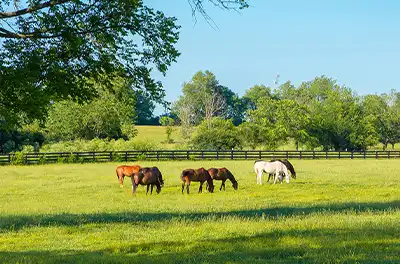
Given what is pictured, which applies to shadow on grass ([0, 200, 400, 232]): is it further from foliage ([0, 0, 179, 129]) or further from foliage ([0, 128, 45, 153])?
foliage ([0, 128, 45, 153])

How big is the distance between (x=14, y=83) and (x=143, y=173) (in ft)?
42.1

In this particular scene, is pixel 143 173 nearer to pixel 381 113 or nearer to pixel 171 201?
pixel 171 201

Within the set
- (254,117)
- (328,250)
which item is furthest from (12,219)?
(254,117)

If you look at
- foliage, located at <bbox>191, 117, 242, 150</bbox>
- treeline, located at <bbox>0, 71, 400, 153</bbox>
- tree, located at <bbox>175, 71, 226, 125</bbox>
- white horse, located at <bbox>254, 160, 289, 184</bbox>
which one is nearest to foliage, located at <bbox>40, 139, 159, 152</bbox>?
treeline, located at <bbox>0, 71, 400, 153</bbox>

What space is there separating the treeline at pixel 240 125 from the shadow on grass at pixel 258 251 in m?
32.4

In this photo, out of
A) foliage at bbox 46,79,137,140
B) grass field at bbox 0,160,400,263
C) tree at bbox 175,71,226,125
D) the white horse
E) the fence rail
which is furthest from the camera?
tree at bbox 175,71,226,125

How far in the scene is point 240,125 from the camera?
6744 centimetres

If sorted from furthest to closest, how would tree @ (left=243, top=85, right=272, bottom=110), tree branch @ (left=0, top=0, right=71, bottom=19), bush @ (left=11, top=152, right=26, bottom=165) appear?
1. tree @ (left=243, top=85, right=272, bottom=110)
2. bush @ (left=11, top=152, right=26, bottom=165)
3. tree branch @ (left=0, top=0, right=71, bottom=19)

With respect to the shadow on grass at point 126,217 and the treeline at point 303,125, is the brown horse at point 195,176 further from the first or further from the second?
the treeline at point 303,125

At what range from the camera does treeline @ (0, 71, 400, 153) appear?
54625mm

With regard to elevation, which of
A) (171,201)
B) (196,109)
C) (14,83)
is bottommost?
(171,201)

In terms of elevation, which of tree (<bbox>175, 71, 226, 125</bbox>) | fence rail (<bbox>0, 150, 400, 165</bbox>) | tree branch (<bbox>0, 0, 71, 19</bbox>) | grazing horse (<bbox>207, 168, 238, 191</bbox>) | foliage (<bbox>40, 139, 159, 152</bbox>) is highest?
tree (<bbox>175, 71, 226, 125</bbox>)

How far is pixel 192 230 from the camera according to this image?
10.2 meters

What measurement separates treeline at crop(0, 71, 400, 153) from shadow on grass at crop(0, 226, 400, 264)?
32351mm
